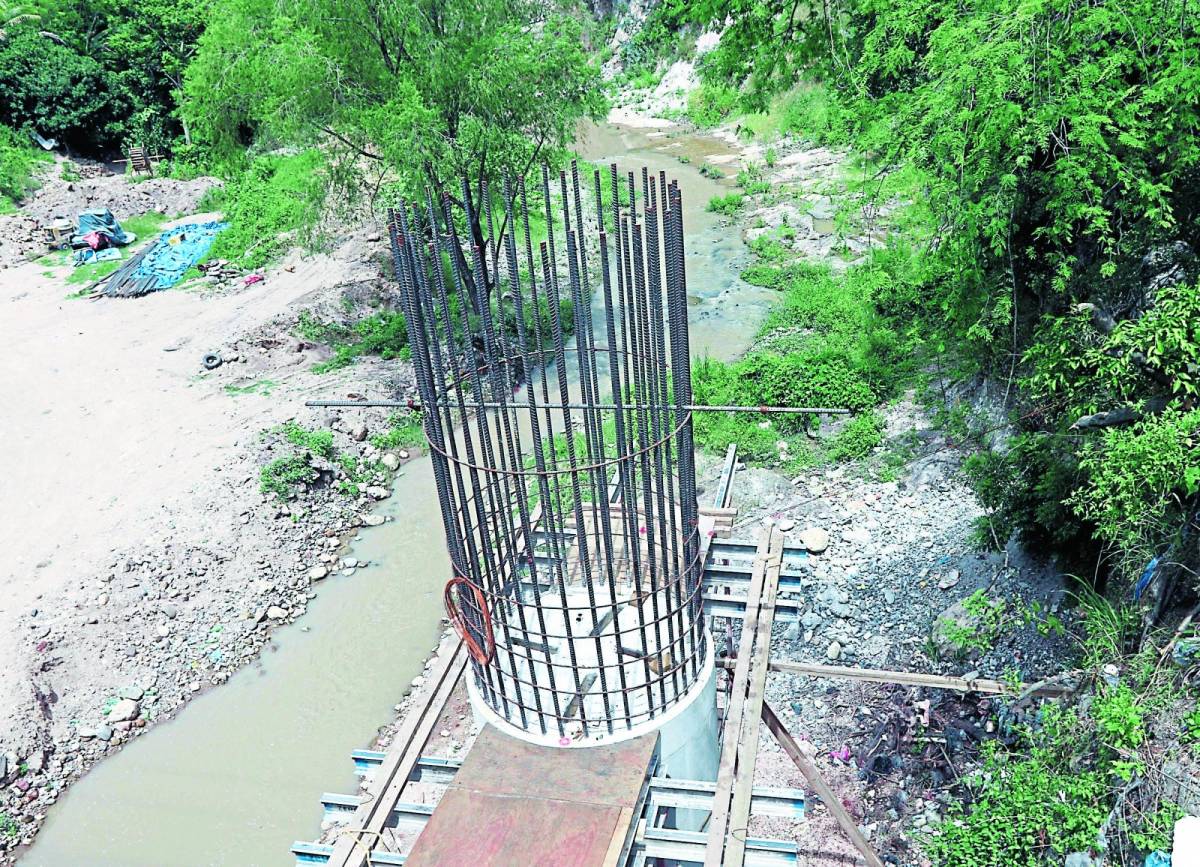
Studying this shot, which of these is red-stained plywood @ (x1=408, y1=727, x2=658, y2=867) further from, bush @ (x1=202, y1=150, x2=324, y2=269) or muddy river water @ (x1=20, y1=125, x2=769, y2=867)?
bush @ (x1=202, y1=150, x2=324, y2=269)

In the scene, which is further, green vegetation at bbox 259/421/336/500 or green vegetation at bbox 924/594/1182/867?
green vegetation at bbox 259/421/336/500

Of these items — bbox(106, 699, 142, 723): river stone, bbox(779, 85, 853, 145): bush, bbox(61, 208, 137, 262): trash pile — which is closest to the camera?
bbox(106, 699, 142, 723): river stone

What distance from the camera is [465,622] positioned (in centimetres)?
488

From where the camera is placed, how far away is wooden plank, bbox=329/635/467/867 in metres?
4.16

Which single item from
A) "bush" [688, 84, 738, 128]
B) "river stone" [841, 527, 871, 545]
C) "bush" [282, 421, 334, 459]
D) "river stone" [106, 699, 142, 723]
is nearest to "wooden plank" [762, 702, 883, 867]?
"river stone" [841, 527, 871, 545]

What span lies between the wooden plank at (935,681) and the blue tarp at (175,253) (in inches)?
601

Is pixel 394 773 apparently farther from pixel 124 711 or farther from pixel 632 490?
pixel 124 711

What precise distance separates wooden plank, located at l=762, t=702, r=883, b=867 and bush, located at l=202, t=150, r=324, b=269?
13.5m

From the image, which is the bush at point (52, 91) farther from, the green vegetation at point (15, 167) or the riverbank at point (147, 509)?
the riverbank at point (147, 509)

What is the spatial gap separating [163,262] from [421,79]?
8.69m

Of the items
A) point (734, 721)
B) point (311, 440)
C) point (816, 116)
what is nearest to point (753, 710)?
point (734, 721)

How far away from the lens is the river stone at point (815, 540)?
8930 millimetres

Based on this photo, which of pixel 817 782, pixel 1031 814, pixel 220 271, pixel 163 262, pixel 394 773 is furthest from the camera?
pixel 163 262

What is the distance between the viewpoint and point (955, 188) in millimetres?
7645
